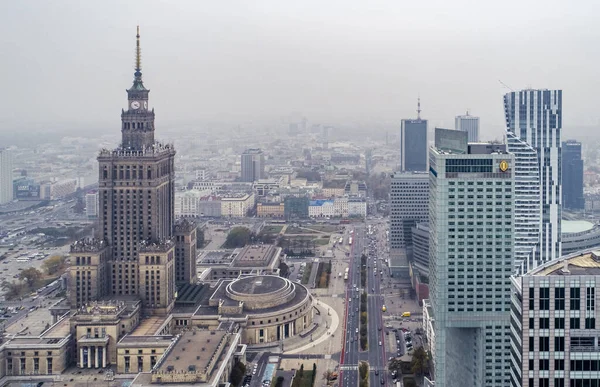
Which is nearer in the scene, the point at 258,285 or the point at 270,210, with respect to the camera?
the point at 258,285

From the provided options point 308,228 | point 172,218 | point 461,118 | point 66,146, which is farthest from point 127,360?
point 66,146

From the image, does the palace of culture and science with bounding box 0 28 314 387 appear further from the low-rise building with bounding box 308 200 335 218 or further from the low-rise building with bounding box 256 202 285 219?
the low-rise building with bounding box 308 200 335 218

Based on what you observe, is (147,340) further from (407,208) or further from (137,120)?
(407,208)

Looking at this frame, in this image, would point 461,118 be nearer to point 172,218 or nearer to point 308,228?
point 308,228

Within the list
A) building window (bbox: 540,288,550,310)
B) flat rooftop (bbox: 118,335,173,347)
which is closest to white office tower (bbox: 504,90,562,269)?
flat rooftop (bbox: 118,335,173,347)

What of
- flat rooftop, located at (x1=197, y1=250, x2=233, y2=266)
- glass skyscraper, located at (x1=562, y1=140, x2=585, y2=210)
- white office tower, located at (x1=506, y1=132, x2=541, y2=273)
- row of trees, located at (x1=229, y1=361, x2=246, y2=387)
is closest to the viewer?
row of trees, located at (x1=229, y1=361, x2=246, y2=387)

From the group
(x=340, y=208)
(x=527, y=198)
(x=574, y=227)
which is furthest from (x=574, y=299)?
(x=340, y=208)
